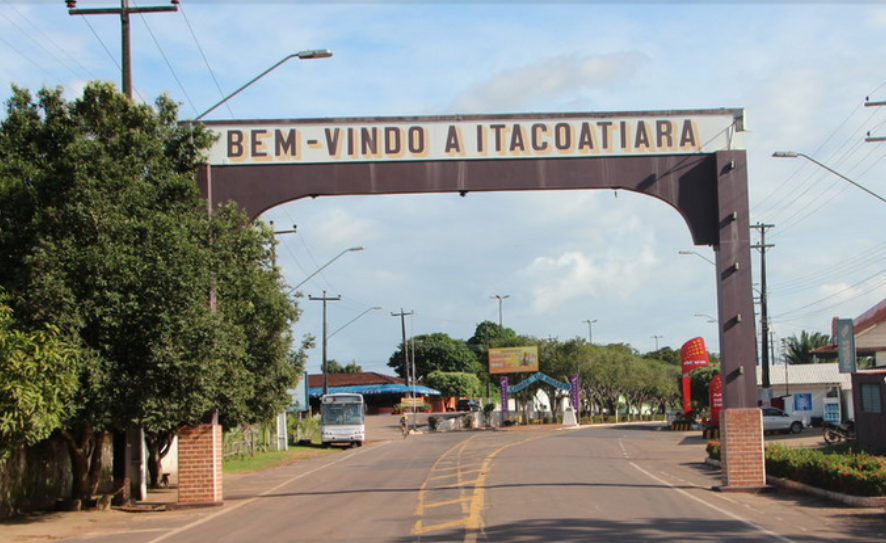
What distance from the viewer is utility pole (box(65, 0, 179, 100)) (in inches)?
785

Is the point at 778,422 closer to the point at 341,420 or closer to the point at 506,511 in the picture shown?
the point at 341,420

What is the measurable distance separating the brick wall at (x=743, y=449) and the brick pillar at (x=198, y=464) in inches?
435

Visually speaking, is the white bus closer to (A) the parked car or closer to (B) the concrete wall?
(A) the parked car

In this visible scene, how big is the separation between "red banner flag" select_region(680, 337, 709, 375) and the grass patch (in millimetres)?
24539

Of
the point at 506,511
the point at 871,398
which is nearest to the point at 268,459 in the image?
the point at 871,398

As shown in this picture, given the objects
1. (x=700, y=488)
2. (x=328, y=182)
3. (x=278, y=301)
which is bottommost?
(x=700, y=488)

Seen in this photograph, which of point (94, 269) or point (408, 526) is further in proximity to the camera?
point (94, 269)

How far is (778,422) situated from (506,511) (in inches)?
1496

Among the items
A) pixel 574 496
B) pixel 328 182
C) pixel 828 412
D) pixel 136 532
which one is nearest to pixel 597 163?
pixel 328 182

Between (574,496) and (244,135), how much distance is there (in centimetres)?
1084

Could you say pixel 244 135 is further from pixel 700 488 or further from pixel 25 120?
pixel 700 488

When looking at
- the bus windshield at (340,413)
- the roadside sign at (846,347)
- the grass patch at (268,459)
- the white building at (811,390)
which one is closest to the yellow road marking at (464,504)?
the grass patch at (268,459)

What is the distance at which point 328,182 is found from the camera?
→ 21.7 meters

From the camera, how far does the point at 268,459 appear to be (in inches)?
1586
